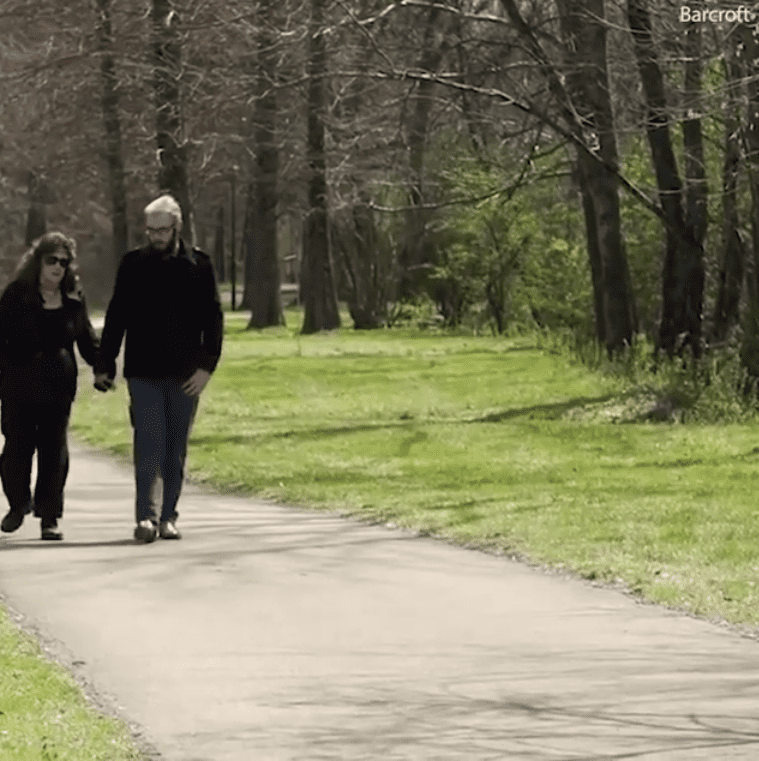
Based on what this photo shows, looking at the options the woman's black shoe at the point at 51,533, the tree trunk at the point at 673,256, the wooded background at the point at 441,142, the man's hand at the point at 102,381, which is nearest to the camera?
the man's hand at the point at 102,381

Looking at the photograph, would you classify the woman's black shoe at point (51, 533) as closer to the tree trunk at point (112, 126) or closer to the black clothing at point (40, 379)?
the black clothing at point (40, 379)

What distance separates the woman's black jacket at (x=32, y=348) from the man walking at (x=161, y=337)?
0.27m

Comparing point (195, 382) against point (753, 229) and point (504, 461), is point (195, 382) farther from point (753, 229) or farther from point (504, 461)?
point (753, 229)

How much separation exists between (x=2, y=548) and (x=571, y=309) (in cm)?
2764

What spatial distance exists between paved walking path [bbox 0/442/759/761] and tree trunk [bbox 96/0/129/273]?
73.5ft

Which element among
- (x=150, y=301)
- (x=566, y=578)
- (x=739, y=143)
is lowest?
(x=566, y=578)

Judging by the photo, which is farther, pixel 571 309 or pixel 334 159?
pixel 334 159

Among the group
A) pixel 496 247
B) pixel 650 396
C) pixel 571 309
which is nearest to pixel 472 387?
pixel 650 396

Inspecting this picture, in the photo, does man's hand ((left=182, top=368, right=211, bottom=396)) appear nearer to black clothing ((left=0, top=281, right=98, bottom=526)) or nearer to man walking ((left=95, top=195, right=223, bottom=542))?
man walking ((left=95, top=195, right=223, bottom=542))

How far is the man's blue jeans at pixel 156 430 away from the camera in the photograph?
1209cm

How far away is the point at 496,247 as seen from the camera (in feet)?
147

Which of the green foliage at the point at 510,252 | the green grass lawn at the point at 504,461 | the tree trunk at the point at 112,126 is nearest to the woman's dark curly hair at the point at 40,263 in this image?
the green grass lawn at the point at 504,461

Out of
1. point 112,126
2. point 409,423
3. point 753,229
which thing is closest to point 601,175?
point 753,229

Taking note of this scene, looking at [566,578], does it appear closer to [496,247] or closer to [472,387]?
[472,387]
